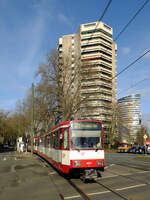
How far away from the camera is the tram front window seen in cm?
1056

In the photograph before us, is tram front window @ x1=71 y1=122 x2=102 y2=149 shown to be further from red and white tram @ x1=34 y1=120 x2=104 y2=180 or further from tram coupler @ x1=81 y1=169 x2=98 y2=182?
tram coupler @ x1=81 y1=169 x2=98 y2=182

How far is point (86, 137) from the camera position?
10695 mm

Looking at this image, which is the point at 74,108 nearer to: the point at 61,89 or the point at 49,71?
the point at 61,89

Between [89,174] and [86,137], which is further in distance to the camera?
[86,137]

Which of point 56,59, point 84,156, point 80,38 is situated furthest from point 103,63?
point 84,156

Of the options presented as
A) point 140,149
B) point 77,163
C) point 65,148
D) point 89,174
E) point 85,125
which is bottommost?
point 140,149

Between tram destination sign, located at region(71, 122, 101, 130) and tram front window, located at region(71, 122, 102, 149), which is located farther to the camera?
tram destination sign, located at region(71, 122, 101, 130)

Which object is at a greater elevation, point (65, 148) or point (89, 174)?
point (65, 148)

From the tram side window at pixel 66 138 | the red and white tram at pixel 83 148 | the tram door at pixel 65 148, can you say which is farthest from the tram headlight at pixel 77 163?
the tram side window at pixel 66 138

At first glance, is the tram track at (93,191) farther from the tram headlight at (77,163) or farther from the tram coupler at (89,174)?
the tram headlight at (77,163)

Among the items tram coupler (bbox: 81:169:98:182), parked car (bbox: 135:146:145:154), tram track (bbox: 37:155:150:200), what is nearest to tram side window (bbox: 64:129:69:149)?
tram coupler (bbox: 81:169:98:182)

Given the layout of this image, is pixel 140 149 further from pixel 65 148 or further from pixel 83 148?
pixel 83 148

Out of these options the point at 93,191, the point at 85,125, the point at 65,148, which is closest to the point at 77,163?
the point at 65,148

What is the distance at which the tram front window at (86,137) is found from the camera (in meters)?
10.6
